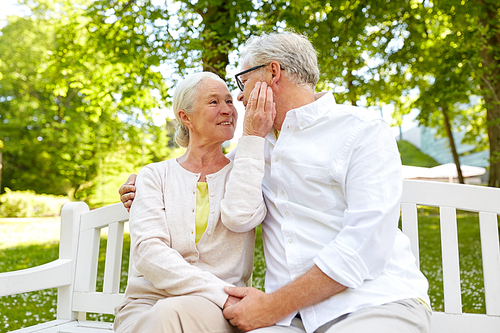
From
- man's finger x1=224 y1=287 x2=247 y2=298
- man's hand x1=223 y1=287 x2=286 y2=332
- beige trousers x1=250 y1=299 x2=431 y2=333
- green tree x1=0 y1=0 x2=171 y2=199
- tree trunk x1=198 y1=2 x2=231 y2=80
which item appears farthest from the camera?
green tree x1=0 y1=0 x2=171 y2=199

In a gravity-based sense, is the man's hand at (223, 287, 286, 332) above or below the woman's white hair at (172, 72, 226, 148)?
below

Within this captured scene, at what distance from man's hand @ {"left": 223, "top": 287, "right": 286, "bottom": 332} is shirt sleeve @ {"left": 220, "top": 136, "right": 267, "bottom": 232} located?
34 centimetres

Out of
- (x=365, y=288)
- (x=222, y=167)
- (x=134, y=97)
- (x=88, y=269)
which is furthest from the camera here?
(x=134, y=97)

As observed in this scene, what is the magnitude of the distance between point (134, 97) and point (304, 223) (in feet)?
19.3

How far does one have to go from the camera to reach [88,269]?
292cm

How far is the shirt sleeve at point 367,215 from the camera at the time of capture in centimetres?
173

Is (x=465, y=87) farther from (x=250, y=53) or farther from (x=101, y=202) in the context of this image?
(x=101, y=202)

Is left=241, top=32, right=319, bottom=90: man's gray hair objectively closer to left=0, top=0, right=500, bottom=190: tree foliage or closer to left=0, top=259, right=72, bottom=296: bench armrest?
left=0, top=259, right=72, bottom=296: bench armrest

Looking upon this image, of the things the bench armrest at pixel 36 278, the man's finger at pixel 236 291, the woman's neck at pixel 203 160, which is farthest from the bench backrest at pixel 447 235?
the man's finger at pixel 236 291

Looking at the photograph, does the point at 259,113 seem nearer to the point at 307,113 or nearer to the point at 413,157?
the point at 307,113

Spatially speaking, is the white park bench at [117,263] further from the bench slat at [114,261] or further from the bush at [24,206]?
the bush at [24,206]

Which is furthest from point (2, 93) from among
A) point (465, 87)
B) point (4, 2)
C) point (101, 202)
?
point (465, 87)

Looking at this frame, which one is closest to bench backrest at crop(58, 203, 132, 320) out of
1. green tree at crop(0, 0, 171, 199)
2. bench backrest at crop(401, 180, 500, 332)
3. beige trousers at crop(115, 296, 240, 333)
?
beige trousers at crop(115, 296, 240, 333)

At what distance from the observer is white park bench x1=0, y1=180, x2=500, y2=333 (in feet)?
7.37
